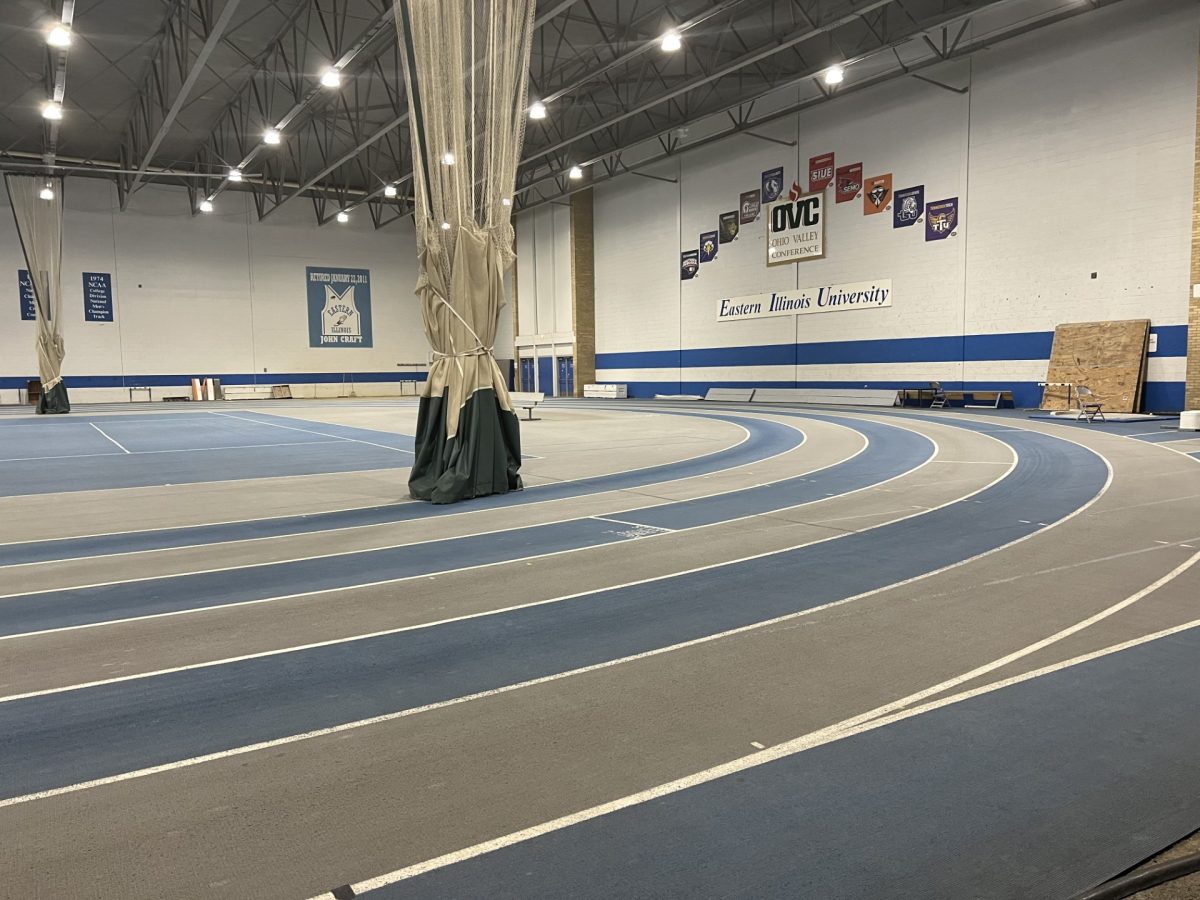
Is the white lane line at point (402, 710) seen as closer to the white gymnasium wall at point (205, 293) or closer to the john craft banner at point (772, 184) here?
the john craft banner at point (772, 184)

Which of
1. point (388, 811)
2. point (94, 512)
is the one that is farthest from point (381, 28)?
point (388, 811)

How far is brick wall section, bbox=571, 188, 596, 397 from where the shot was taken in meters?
35.5

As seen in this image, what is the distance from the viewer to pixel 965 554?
18.6 feet

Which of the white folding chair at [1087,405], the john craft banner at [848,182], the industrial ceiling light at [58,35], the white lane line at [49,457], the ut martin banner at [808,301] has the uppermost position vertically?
the industrial ceiling light at [58,35]

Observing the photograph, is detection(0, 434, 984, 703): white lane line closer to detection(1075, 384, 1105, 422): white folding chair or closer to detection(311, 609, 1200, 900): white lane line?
detection(311, 609, 1200, 900): white lane line

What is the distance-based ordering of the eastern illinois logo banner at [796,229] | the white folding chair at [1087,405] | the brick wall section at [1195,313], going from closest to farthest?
the white folding chair at [1087,405], the brick wall section at [1195,313], the eastern illinois logo banner at [796,229]

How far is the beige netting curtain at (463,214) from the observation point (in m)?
8.14

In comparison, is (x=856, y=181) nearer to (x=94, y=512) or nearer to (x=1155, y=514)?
(x=1155, y=514)

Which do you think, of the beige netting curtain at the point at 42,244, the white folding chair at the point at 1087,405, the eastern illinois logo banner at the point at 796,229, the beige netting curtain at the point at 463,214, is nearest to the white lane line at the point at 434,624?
the beige netting curtain at the point at 463,214

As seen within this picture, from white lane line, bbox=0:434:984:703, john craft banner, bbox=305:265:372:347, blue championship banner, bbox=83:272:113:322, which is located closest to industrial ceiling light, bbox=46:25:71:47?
white lane line, bbox=0:434:984:703

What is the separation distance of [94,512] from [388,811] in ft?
23.5

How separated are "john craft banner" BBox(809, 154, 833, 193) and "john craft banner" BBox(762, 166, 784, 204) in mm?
1274

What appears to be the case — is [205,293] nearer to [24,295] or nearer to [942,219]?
[24,295]

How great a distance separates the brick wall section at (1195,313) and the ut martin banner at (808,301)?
25.9 feet
